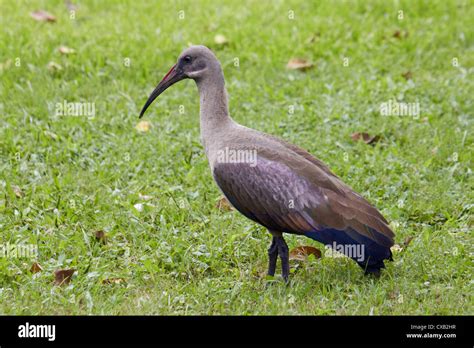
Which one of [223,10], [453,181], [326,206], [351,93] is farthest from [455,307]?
[223,10]

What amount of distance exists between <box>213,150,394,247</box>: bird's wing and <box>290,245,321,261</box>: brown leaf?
23.5 inches

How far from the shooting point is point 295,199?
18.1 ft

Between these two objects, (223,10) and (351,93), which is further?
(223,10)

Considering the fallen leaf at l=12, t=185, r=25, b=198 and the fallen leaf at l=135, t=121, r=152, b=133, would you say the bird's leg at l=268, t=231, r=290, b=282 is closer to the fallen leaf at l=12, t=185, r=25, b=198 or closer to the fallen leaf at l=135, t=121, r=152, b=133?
the fallen leaf at l=12, t=185, r=25, b=198

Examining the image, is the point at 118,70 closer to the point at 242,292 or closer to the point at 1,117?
the point at 1,117

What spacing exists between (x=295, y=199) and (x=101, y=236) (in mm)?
1553

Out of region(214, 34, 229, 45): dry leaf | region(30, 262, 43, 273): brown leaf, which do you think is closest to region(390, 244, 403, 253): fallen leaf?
region(30, 262, 43, 273): brown leaf

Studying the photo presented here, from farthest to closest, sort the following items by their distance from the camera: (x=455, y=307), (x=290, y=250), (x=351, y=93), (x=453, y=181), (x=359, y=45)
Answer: (x=359, y=45), (x=351, y=93), (x=453, y=181), (x=290, y=250), (x=455, y=307)

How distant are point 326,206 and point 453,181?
1.96 meters

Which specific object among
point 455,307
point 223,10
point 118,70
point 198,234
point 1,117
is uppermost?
point 223,10

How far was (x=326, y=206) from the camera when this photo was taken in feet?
18.0

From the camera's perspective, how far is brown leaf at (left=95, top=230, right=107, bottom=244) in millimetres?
6176

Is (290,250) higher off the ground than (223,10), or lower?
lower

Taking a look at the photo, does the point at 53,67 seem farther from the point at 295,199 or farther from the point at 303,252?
the point at 295,199
